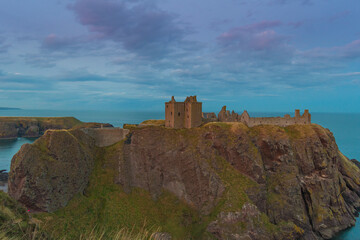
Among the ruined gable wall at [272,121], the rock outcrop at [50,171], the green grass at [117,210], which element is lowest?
the green grass at [117,210]

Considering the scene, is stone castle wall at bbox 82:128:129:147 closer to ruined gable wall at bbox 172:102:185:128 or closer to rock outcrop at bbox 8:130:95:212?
rock outcrop at bbox 8:130:95:212

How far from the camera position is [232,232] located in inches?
2109

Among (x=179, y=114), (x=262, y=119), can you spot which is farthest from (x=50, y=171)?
(x=262, y=119)

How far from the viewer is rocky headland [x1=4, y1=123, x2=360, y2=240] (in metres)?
51.8

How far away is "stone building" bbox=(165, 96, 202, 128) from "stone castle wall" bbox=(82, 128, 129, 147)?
12511mm

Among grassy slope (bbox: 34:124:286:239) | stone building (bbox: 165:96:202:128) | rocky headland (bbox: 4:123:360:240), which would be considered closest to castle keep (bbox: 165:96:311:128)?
stone building (bbox: 165:96:202:128)

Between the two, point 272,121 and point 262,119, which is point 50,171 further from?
point 272,121

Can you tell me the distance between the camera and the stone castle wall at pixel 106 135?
220ft

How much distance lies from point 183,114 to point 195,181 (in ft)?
61.8

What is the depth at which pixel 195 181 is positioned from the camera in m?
62.8

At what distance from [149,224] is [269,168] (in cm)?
3478

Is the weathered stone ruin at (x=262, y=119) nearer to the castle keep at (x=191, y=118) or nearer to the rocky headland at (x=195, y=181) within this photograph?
the castle keep at (x=191, y=118)

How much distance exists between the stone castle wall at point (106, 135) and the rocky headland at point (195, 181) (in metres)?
1.49

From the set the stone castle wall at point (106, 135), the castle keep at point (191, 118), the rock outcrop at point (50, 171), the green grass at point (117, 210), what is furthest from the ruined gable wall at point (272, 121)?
the rock outcrop at point (50, 171)
